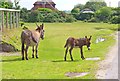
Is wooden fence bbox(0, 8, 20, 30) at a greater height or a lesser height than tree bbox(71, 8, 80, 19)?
greater

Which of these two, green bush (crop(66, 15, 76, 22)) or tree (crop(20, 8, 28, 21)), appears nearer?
tree (crop(20, 8, 28, 21))

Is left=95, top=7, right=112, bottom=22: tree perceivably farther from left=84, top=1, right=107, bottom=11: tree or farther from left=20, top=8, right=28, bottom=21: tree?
left=84, top=1, right=107, bottom=11: tree

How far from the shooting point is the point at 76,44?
15039 millimetres

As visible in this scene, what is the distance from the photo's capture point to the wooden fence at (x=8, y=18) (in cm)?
2558

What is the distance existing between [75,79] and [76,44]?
5141mm

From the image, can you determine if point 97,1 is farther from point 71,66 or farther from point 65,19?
point 71,66

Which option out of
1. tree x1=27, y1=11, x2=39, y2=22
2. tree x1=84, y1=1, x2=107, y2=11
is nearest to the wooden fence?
tree x1=27, y1=11, x2=39, y2=22

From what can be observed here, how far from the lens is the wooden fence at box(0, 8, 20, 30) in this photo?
25581 millimetres

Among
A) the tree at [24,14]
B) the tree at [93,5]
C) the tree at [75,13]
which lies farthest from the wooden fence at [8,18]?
the tree at [93,5]

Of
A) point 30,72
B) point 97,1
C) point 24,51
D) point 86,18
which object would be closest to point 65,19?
point 86,18

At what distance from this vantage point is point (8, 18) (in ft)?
102

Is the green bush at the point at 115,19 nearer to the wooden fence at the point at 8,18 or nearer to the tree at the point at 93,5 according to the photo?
the tree at the point at 93,5

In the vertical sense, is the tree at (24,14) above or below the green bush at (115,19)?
above

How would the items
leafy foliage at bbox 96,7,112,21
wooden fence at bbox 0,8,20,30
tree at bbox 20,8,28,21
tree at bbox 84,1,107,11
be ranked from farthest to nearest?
tree at bbox 84,1,107,11 < leafy foliage at bbox 96,7,112,21 < tree at bbox 20,8,28,21 < wooden fence at bbox 0,8,20,30
